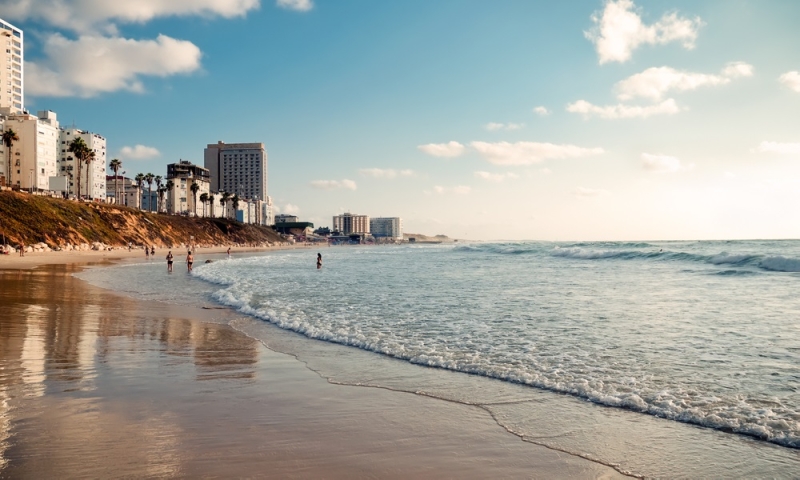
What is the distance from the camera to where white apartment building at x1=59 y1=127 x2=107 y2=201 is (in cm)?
12006

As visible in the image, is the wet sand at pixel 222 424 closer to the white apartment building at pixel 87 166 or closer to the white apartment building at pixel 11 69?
the white apartment building at pixel 87 166

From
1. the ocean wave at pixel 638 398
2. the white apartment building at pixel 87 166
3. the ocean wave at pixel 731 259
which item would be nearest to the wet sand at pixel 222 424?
the ocean wave at pixel 638 398

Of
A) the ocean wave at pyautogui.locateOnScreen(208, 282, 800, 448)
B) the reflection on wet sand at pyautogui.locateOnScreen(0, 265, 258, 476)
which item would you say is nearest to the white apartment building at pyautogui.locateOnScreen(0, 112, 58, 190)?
the reflection on wet sand at pyautogui.locateOnScreen(0, 265, 258, 476)

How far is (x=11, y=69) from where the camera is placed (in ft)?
407

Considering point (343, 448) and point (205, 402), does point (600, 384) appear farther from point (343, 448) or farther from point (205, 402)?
point (205, 402)

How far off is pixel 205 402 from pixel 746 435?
23.8 ft

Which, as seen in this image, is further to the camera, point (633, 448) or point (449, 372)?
point (449, 372)

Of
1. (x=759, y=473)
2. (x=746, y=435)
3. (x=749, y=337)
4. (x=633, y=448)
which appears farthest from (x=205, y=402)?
(x=749, y=337)

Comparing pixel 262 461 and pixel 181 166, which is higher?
pixel 181 166

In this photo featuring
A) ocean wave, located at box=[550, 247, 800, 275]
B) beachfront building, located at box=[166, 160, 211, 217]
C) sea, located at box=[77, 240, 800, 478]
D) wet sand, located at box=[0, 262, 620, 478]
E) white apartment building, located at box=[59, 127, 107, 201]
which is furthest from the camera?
beachfront building, located at box=[166, 160, 211, 217]

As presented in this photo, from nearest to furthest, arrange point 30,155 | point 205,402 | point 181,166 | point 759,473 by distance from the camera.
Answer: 1. point 759,473
2. point 205,402
3. point 30,155
4. point 181,166

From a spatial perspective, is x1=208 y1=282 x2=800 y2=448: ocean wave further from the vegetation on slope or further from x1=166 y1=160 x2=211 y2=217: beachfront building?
x1=166 y1=160 x2=211 y2=217: beachfront building

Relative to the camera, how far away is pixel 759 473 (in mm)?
5055

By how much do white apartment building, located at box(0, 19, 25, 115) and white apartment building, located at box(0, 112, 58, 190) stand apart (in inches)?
521
